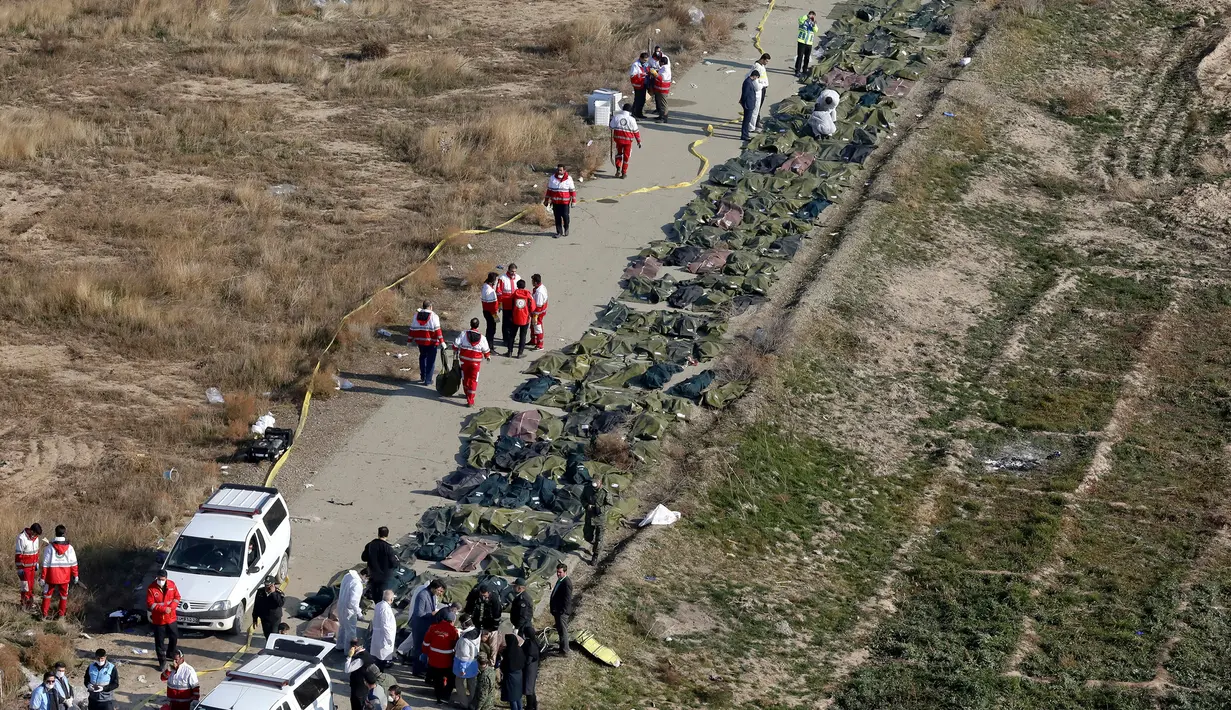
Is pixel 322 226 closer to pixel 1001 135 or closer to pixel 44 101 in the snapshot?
pixel 44 101

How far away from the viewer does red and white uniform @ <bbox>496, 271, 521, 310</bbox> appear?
992 inches

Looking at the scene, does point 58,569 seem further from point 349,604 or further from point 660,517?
point 660,517

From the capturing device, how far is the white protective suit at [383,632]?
56.4 ft

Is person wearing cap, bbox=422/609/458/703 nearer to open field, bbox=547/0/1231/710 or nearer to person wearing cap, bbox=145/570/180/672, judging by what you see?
open field, bbox=547/0/1231/710

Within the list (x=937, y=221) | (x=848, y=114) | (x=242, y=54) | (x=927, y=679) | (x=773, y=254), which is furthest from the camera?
(x=242, y=54)

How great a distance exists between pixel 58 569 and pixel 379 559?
3.90 m

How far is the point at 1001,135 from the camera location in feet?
121

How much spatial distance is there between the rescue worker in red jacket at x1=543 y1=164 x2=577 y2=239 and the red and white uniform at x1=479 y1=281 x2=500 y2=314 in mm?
4349

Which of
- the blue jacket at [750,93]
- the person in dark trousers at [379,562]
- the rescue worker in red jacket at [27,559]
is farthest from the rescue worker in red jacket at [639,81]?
the rescue worker in red jacket at [27,559]

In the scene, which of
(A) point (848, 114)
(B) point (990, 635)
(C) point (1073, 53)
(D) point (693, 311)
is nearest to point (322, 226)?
(D) point (693, 311)

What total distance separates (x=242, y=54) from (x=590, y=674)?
86.8ft

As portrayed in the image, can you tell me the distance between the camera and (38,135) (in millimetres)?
33844

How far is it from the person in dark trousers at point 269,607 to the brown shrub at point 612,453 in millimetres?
6233

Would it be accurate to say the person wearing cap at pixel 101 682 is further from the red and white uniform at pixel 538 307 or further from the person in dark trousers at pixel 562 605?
the red and white uniform at pixel 538 307
